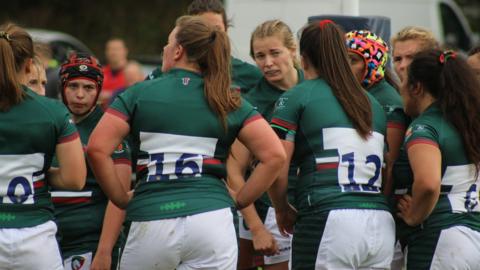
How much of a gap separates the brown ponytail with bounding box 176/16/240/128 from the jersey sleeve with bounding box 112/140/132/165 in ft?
3.06

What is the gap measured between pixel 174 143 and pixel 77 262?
140 cm

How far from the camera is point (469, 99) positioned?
17.8ft

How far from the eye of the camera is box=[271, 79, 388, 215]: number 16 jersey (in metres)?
5.25

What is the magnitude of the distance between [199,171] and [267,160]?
1.19 ft

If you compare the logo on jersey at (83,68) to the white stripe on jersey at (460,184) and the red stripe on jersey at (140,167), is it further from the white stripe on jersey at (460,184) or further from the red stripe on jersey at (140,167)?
the white stripe on jersey at (460,184)

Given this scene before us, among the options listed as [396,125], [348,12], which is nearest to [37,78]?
[396,125]

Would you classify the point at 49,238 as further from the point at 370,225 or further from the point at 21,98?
the point at 370,225

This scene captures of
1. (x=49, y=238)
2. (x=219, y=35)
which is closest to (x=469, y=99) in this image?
(x=219, y=35)

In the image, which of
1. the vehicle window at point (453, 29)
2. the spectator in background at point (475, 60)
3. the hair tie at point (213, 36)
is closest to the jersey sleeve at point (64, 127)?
the hair tie at point (213, 36)

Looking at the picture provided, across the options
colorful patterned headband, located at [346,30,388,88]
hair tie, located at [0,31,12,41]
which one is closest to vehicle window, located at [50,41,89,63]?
colorful patterned headband, located at [346,30,388,88]

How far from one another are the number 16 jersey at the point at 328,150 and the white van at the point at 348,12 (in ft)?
9.79

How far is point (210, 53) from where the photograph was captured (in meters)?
5.09

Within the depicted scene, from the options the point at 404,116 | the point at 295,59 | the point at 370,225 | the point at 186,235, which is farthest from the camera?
the point at 295,59

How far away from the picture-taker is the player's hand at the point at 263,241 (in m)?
6.12
